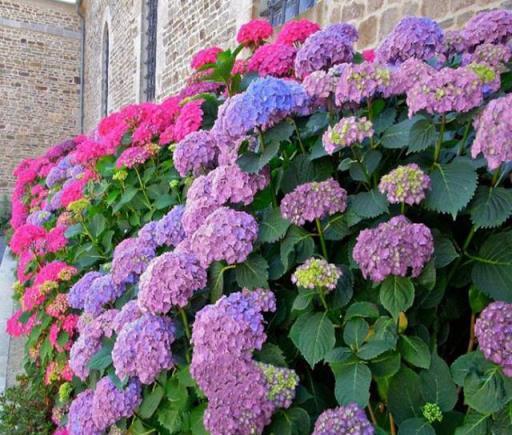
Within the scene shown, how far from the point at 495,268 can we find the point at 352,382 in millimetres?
433

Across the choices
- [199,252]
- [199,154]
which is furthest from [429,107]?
[199,154]

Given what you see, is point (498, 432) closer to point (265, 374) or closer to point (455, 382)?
point (455, 382)

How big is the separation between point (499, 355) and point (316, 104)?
95cm

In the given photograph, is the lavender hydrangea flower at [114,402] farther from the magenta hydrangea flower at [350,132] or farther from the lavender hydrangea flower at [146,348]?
the magenta hydrangea flower at [350,132]

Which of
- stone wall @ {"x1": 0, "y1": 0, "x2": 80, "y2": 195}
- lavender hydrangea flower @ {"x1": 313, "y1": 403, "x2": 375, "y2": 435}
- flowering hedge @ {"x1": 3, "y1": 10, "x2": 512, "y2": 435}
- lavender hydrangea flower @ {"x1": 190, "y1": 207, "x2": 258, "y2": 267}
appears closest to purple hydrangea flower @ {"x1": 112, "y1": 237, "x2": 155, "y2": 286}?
flowering hedge @ {"x1": 3, "y1": 10, "x2": 512, "y2": 435}

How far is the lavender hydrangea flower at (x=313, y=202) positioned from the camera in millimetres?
1402

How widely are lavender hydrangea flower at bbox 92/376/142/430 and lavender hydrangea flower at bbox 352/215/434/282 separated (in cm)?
94

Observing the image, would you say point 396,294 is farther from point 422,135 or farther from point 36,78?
point 36,78

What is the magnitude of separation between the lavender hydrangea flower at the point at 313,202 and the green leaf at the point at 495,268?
0.37 m

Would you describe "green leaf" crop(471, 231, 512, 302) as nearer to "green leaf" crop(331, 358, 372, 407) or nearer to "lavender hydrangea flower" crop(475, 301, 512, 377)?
"lavender hydrangea flower" crop(475, 301, 512, 377)

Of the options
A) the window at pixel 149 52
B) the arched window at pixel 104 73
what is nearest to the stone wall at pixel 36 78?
the arched window at pixel 104 73

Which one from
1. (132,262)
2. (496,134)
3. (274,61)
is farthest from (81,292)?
(496,134)

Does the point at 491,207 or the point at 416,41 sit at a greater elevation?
the point at 416,41

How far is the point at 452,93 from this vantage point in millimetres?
1287
